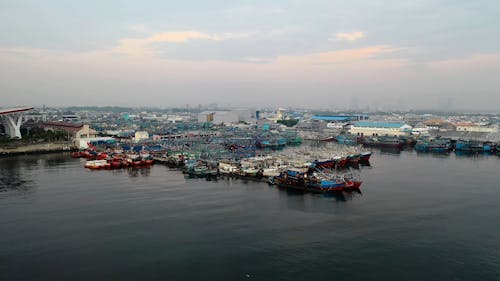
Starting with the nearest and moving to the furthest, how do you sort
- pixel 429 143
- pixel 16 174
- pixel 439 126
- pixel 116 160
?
pixel 16 174 < pixel 116 160 < pixel 429 143 < pixel 439 126

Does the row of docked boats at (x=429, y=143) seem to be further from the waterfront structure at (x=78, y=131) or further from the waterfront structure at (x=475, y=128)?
the waterfront structure at (x=78, y=131)

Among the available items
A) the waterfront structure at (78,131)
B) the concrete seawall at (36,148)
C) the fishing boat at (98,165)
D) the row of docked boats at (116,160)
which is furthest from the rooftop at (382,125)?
the concrete seawall at (36,148)

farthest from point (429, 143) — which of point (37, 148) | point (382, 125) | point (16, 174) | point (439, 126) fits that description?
point (37, 148)

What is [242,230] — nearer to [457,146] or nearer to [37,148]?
[37,148]

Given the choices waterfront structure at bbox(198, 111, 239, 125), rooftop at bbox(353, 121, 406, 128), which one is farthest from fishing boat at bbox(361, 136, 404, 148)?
waterfront structure at bbox(198, 111, 239, 125)

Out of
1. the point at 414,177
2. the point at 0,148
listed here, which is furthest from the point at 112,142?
the point at 414,177

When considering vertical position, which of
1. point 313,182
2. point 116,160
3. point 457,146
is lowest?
point 313,182
